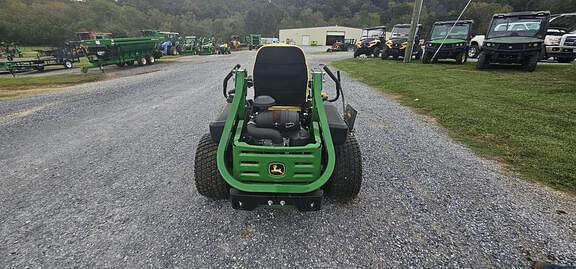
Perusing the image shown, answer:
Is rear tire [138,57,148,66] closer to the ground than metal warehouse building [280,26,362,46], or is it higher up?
closer to the ground

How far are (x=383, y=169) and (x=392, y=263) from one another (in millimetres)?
1549

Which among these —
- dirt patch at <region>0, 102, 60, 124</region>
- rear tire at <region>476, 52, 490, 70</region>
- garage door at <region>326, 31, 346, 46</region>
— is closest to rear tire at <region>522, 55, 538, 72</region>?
rear tire at <region>476, 52, 490, 70</region>

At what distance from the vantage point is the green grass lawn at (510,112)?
137 inches

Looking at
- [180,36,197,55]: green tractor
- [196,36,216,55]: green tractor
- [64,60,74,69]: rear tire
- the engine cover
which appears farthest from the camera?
[196,36,216,55]: green tractor

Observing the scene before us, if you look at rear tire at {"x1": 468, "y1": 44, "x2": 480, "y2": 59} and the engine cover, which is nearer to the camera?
the engine cover

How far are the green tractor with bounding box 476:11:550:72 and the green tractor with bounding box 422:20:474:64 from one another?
7.78 ft

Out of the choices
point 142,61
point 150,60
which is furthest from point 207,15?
point 142,61

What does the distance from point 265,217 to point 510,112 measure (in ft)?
18.5

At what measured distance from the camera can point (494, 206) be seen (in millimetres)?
2629

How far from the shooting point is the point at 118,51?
1622 cm

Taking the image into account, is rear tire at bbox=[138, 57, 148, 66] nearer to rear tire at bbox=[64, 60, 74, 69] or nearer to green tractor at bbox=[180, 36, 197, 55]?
rear tire at bbox=[64, 60, 74, 69]

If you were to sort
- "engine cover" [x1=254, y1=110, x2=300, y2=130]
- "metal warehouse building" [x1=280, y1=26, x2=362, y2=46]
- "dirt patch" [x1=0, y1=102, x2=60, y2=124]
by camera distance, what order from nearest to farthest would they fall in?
"engine cover" [x1=254, y1=110, x2=300, y2=130], "dirt patch" [x1=0, y1=102, x2=60, y2=124], "metal warehouse building" [x1=280, y1=26, x2=362, y2=46]

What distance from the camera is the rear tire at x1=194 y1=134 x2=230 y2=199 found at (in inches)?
101

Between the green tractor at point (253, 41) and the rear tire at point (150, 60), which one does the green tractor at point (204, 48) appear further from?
the green tractor at point (253, 41)
